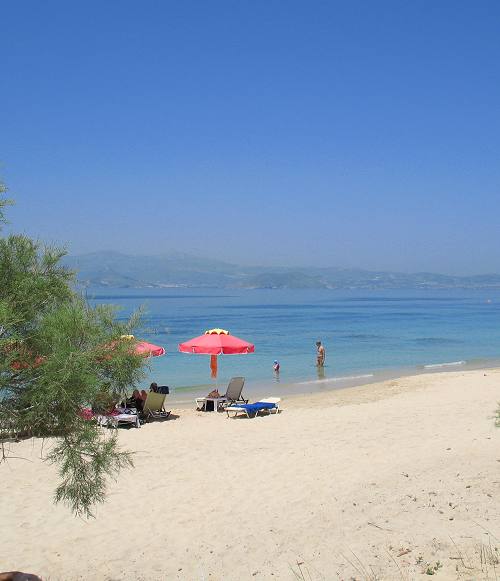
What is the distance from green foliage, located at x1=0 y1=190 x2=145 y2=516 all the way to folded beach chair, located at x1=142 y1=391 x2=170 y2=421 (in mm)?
9417

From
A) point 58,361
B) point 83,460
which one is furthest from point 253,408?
point 58,361

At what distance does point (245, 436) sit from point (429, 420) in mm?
3765

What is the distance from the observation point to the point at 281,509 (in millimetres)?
7887

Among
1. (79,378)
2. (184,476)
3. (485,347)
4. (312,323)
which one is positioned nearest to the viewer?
(79,378)

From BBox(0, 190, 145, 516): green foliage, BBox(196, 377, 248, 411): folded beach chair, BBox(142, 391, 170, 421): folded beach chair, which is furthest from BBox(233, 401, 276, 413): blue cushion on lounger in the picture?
BBox(0, 190, 145, 516): green foliage

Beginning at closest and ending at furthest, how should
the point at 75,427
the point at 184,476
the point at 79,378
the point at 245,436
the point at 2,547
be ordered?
1. the point at 79,378
2. the point at 75,427
3. the point at 2,547
4. the point at 184,476
5. the point at 245,436

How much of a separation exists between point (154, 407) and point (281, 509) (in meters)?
7.56

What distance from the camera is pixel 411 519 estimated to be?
700 centimetres

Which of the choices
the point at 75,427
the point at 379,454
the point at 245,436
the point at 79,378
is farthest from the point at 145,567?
the point at 245,436

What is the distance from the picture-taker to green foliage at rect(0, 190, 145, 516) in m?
4.33

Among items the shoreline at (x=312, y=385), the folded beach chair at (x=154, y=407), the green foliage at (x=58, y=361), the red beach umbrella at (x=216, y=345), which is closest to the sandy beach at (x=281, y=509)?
the green foliage at (x=58, y=361)

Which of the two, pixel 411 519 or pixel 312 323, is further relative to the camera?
pixel 312 323

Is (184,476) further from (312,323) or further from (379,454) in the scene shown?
(312,323)

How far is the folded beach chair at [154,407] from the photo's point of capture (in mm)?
14766
